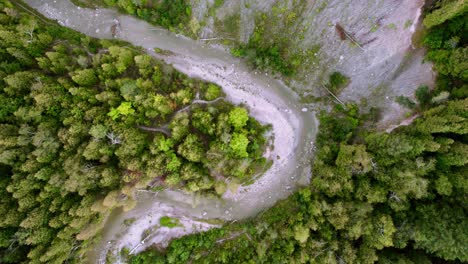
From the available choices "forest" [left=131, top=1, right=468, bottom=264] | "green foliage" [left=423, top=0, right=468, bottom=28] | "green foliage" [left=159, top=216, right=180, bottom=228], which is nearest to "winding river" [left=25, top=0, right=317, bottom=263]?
"green foliage" [left=159, top=216, right=180, bottom=228]

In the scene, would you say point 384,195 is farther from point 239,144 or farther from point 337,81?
point 239,144

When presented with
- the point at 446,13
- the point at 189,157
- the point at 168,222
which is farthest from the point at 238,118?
the point at 446,13

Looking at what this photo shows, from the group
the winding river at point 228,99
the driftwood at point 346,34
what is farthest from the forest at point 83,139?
the driftwood at point 346,34

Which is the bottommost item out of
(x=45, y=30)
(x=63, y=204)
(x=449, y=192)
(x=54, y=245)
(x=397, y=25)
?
(x=54, y=245)

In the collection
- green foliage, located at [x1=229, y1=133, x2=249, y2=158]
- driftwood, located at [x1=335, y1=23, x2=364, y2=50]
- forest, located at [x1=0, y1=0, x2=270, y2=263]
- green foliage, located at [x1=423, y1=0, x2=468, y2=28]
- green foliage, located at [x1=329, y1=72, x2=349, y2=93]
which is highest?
green foliage, located at [x1=423, y1=0, x2=468, y2=28]

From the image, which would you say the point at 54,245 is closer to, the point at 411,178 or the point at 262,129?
the point at 262,129

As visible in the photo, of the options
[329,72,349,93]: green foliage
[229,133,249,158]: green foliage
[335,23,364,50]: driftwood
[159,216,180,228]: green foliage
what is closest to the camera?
[229,133,249,158]: green foliage

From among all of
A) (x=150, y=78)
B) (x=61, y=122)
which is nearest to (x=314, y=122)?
(x=150, y=78)

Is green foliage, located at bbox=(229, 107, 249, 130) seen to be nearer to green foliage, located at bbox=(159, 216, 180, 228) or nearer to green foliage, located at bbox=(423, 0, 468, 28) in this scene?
green foliage, located at bbox=(159, 216, 180, 228)
